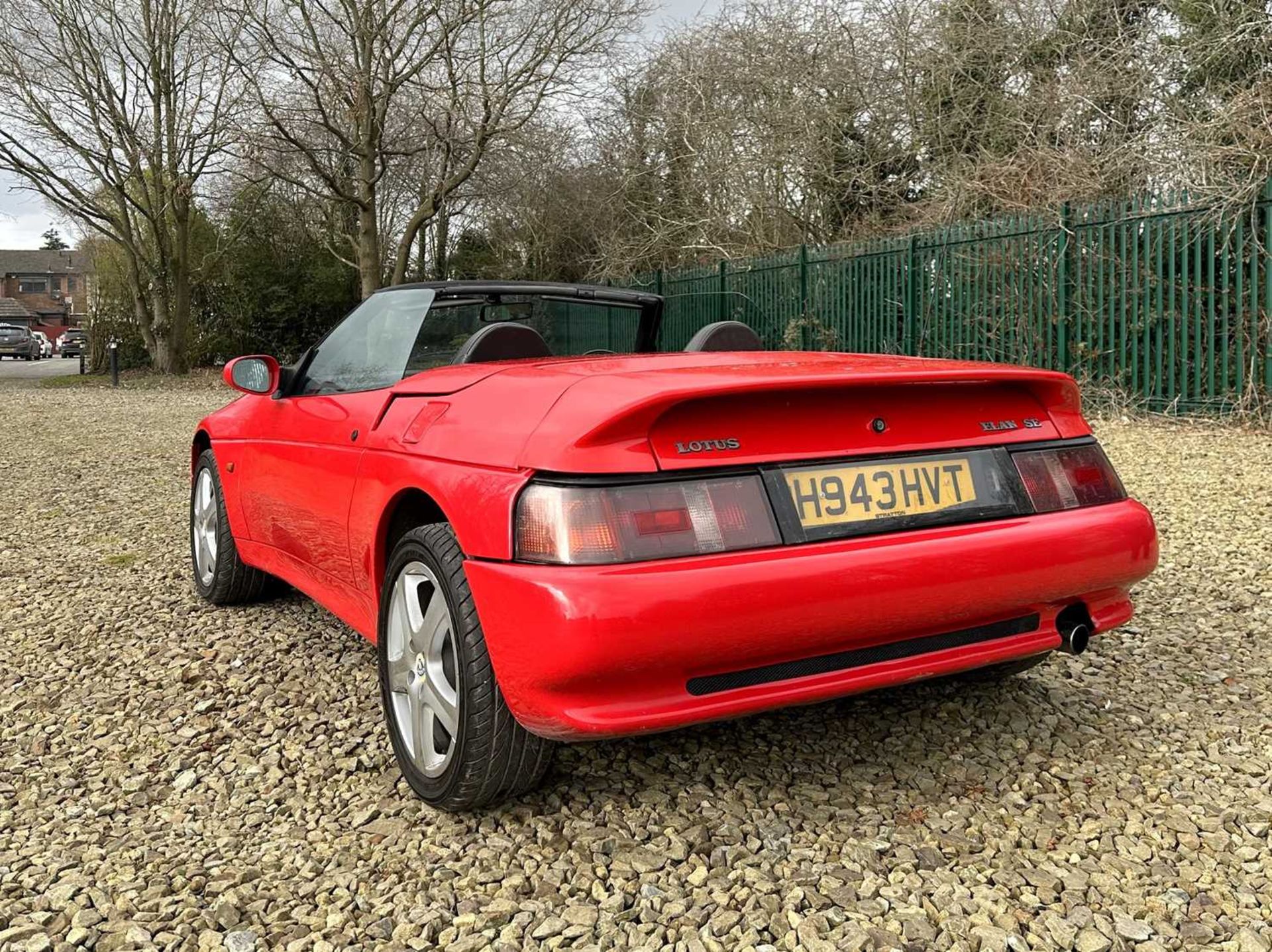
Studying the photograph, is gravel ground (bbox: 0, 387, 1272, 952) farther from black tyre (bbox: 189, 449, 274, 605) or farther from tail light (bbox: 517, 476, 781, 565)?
tail light (bbox: 517, 476, 781, 565)

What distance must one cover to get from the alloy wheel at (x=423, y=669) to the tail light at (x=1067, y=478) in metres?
1.41

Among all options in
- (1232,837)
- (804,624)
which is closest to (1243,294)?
(1232,837)

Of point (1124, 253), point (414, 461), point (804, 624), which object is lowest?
point (804, 624)

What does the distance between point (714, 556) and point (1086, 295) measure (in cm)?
932

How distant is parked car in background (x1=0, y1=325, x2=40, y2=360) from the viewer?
150 ft

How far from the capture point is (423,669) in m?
2.40

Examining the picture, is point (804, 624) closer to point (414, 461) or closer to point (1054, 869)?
point (1054, 869)

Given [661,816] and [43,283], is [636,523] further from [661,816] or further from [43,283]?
[43,283]

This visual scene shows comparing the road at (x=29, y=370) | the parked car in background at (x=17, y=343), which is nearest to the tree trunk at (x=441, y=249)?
the road at (x=29, y=370)

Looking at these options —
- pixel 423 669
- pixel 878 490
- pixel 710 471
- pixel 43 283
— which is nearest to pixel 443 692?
pixel 423 669

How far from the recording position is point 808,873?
2084 mm

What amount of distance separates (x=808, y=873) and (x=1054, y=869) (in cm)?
51

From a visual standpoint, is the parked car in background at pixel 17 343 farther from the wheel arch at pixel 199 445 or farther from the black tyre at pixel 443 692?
the black tyre at pixel 443 692

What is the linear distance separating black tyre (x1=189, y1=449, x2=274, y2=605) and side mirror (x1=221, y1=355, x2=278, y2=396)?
2.20 ft
